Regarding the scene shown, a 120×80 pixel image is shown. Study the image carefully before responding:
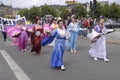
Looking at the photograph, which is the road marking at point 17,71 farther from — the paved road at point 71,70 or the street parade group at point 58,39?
the street parade group at point 58,39

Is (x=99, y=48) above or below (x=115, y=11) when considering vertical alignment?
above

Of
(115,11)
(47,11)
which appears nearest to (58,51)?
(115,11)

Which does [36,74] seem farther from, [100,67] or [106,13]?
[106,13]

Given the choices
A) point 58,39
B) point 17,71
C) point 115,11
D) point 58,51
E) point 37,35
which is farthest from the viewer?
A: point 115,11

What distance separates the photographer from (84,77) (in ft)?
34.7

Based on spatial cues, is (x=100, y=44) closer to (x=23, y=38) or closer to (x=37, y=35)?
(x=37, y=35)

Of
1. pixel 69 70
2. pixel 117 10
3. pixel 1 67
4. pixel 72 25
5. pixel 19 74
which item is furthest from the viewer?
pixel 117 10

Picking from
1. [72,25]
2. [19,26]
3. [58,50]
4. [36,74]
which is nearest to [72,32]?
[72,25]

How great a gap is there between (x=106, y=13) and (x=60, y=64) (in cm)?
7415

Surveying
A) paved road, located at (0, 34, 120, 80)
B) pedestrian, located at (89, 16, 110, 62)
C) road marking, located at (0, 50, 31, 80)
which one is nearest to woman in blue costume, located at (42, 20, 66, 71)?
paved road, located at (0, 34, 120, 80)

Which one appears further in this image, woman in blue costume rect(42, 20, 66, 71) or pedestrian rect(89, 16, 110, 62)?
pedestrian rect(89, 16, 110, 62)

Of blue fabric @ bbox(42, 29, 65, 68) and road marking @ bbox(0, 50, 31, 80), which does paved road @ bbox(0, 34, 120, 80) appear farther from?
blue fabric @ bbox(42, 29, 65, 68)

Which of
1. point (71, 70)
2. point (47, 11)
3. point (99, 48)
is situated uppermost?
point (99, 48)

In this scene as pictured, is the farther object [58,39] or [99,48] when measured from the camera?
[99,48]
